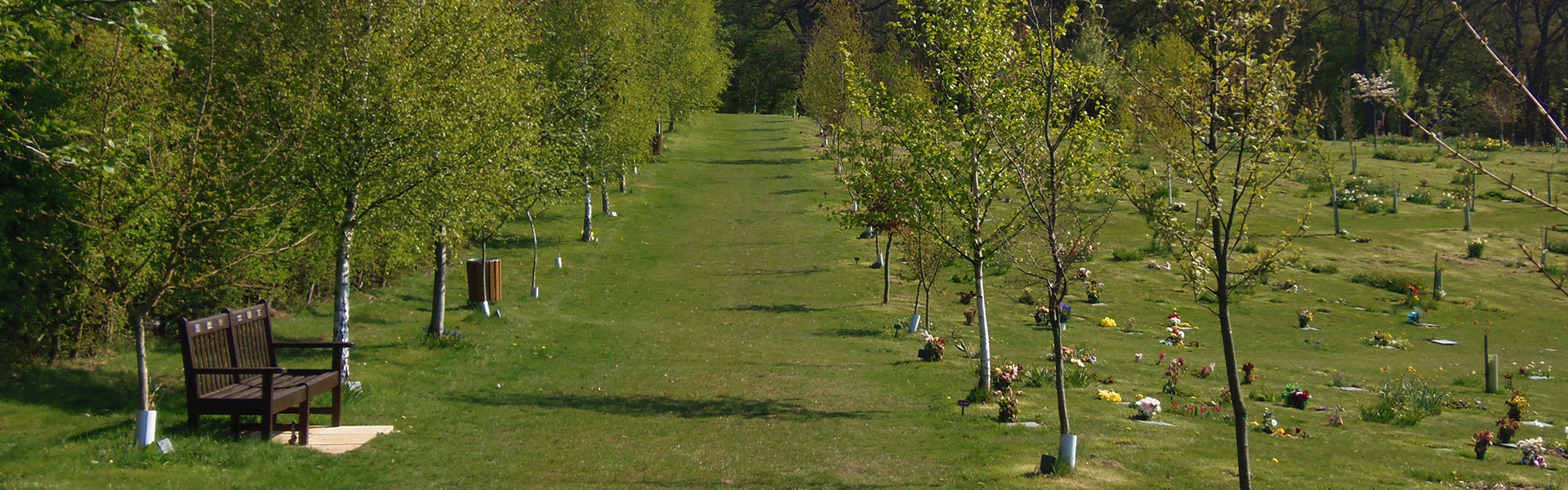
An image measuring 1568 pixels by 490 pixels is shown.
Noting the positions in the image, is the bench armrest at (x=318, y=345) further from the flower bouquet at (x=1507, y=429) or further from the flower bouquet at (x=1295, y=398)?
the flower bouquet at (x=1507, y=429)

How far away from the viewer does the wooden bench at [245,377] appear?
34.6 ft

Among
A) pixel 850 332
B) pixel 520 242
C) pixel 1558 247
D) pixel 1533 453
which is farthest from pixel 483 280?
pixel 1558 247

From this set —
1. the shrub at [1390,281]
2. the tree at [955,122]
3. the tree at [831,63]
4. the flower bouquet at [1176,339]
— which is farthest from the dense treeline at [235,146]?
the tree at [831,63]

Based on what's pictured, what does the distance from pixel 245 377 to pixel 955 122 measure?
1055 cm

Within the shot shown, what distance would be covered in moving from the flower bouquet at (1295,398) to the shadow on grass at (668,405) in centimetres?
777

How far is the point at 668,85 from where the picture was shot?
179ft

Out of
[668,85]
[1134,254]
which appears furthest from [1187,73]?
[668,85]

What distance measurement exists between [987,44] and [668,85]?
4021 centimetres

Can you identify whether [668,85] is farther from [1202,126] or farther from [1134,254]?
[1202,126]

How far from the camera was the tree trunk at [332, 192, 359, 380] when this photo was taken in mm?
15289

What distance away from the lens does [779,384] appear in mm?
17547

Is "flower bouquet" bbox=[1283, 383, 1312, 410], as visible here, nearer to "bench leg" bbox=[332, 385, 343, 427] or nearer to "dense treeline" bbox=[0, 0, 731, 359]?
"dense treeline" bbox=[0, 0, 731, 359]

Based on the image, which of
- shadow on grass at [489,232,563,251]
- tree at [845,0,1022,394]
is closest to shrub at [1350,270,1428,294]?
tree at [845,0,1022,394]

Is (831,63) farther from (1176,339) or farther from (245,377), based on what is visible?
(245,377)
